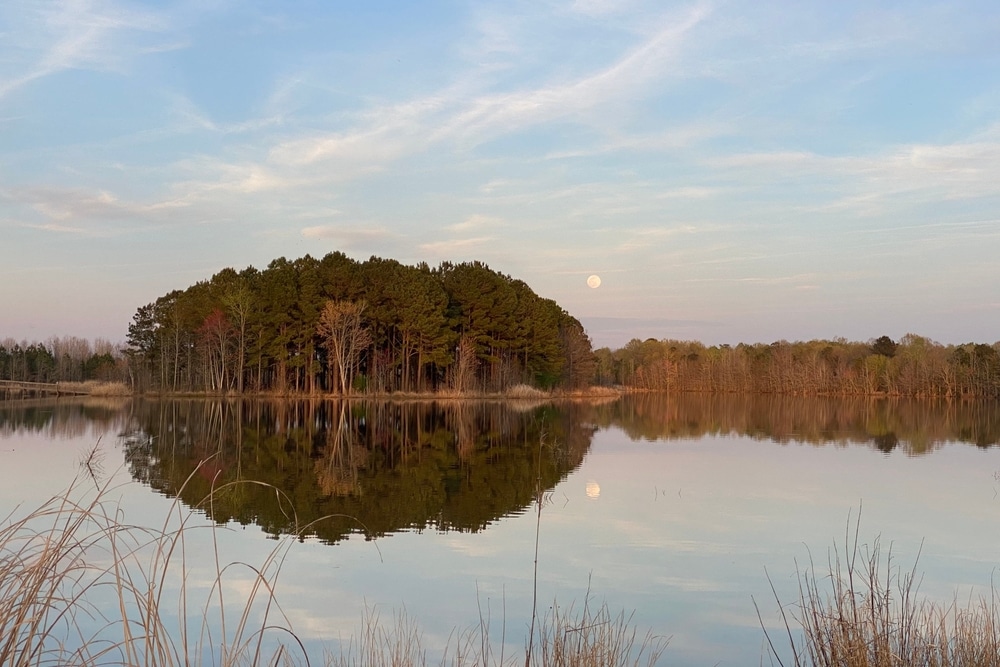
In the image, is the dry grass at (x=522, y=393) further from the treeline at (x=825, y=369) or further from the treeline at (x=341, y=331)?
the treeline at (x=825, y=369)

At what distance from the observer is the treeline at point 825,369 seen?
10225 centimetres

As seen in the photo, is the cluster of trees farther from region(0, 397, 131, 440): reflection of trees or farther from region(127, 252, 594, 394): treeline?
region(0, 397, 131, 440): reflection of trees

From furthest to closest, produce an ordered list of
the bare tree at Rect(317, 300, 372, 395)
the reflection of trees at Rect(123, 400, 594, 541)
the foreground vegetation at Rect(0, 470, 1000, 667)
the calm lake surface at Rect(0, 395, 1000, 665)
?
1. the bare tree at Rect(317, 300, 372, 395)
2. the reflection of trees at Rect(123, 400, 594, 541)
3. the calm lake surface at Rect(0, 395, 1000, 665)
4. the foreground vegetation at Rect(0, 470, 1000, 667)

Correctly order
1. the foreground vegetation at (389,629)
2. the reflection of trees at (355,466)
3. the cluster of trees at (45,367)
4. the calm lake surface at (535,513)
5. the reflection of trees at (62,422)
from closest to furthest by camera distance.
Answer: the foreground vegetation at (389,629)
the calm lake surface at (535,513)
the reflection of trees at (355,466)
the reflection of trees at (62,422)
the cluster of trees at (45,367)

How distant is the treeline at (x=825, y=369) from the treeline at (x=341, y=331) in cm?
3888

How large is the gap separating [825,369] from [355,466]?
9949 cm

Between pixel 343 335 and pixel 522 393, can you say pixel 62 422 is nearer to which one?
pixel 343 335

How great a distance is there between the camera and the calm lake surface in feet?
29.9

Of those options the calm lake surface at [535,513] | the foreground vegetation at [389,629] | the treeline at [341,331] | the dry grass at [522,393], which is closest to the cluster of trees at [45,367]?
the treeline at [341,331]

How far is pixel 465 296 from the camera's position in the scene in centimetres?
6662

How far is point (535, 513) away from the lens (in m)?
14.4

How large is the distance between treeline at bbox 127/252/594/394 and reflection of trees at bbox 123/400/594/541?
72.9ft

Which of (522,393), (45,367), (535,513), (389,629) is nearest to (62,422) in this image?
(535,513)

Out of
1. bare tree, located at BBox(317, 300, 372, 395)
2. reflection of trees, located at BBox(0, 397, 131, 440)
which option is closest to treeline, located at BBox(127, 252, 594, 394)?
bare tree, located at BBox(317, 300, 372, 395)
